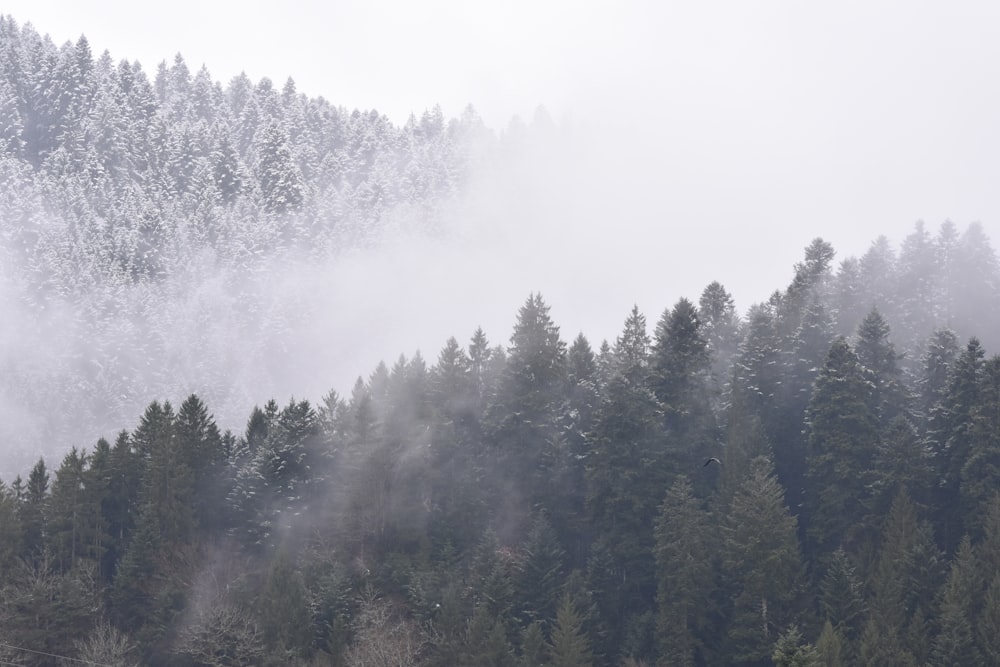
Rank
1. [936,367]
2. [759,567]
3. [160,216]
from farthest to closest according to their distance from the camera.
→ [160,216] < [936,367] < [759,567]

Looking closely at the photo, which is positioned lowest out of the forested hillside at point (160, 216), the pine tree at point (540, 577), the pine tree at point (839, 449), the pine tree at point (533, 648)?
the pine tree at point (533, 648)

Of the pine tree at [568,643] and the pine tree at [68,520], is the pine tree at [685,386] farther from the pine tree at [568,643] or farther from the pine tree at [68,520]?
the pine tree at [68,520]

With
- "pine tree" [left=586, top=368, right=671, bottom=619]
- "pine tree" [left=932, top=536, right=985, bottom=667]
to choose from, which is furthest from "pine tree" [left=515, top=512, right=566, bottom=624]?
"pine tree" [left=932, top=536, right=985, bottom=667]

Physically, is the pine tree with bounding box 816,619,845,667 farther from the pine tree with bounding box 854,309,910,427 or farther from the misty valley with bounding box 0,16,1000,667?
the pine tree with bounding box 854,309,910,427

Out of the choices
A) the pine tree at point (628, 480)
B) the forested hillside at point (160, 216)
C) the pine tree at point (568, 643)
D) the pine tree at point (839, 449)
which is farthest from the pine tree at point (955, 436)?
the forested hillside at point (160, 216)

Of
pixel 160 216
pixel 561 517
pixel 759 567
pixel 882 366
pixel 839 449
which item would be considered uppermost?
pixel 160 216

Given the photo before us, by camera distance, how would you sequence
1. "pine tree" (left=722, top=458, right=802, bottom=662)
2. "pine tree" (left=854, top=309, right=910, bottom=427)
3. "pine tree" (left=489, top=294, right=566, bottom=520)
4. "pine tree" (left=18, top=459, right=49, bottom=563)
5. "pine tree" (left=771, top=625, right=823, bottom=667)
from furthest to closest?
"pine tree" (left=489, top=294, right=566, bottom=520), "pine tree" (left=18, top=459, right=49, bottom=563), "pine tree" (left=854, top=309, right=910, bottom=427), "pine tree" (left=722, top=458, right=802, bottom=662), "pine tree" (left=771, top=625, right=823, bottom=667)

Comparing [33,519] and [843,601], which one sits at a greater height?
[33,519]

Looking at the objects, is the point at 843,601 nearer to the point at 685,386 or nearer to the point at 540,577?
the point at 540,577

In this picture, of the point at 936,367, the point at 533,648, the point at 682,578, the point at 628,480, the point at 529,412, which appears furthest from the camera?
the point at 529,412

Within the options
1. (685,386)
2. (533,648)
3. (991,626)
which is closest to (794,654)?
(991,626)

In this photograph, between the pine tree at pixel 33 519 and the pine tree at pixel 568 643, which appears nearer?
the pine tree at pixel 568 643

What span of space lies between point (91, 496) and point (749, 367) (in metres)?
47.1

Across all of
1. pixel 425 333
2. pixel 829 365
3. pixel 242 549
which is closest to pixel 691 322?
pixel 829 365
